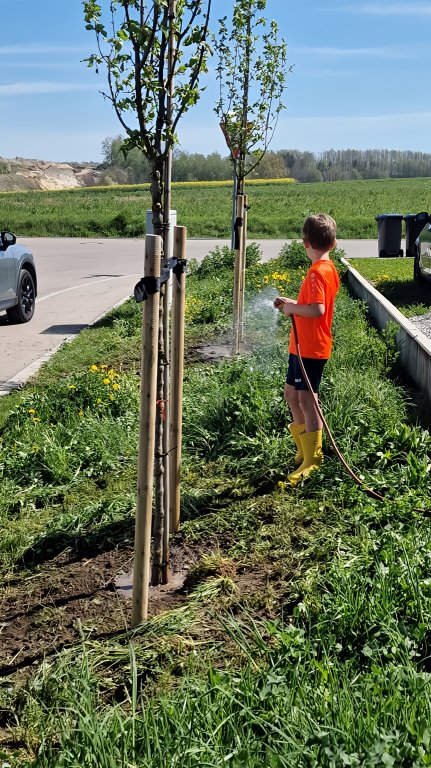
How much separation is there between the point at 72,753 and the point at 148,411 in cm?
132

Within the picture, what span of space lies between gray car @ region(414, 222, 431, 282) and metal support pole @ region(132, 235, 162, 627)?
385 inches

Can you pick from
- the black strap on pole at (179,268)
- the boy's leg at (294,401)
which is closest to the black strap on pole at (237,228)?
the boy's leg at (294,401)

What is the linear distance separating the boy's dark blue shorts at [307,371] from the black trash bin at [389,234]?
13083mm

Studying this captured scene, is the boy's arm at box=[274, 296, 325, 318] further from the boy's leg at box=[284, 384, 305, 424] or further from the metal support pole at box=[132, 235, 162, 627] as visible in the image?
the metal support pole at box=[132, 235, 162, 627]

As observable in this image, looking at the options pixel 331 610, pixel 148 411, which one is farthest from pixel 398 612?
pixel 148 411

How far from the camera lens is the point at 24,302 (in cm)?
1287

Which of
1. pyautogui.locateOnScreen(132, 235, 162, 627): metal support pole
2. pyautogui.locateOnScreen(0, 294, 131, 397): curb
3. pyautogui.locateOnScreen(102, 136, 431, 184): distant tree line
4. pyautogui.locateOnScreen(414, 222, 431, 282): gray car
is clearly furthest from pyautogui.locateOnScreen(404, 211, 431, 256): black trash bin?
pyautogui.locateOnScreen(102, 136, 431, 184): distant tree line

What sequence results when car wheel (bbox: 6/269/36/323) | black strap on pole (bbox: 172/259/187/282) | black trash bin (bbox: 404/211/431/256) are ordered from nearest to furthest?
black strap on pole (bbox: 172/259/187/282)
car wheel (bbox: 6/269/36/323)
black trash bin (bbox: 404/211/431/256)

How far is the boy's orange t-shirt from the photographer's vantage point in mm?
5012

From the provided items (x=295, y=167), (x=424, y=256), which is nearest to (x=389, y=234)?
(x=424, y=256)

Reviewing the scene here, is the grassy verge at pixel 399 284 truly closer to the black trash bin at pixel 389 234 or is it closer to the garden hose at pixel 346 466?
the black trash bin at pixel 389 234

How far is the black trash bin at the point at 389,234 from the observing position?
17.8 meters

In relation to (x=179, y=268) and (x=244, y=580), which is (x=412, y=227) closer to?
(x=179, y=268)

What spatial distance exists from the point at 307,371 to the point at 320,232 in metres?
0.82
